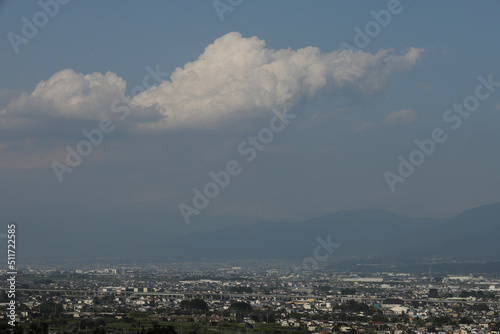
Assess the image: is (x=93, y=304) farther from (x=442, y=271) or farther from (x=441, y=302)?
(x=442, y=271)

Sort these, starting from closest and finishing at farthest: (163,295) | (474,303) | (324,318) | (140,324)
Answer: (140,324), (324,318), (474,303), (163,295)

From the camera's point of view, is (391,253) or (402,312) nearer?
(402,312)

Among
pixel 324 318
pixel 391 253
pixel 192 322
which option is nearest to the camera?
pixel 192 322

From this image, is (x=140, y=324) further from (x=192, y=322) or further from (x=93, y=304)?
(x=93, y=304)

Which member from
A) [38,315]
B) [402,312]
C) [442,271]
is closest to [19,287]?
[38,315]

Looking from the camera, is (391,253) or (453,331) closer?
(453,331)

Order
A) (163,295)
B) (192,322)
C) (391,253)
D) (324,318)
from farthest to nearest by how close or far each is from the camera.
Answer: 1. (391,253)
2. (163,295)
3. (324,318)
4. (192,322)

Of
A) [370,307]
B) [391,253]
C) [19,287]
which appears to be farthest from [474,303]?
[391,253]

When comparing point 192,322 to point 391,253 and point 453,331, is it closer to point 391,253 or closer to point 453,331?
point 453,331

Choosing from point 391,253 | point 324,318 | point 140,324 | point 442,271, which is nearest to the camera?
point 140,324
